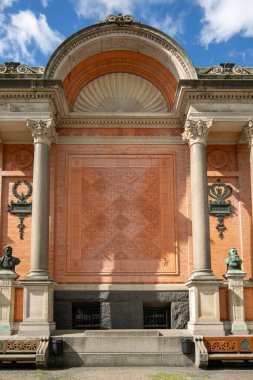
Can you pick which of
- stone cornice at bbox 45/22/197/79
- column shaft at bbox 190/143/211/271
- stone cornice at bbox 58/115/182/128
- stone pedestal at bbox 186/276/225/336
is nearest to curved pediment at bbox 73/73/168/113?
stone cornice at bbox 58/115/182/128

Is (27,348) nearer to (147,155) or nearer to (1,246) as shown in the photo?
(1,246)

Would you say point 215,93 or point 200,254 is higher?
point 215,93

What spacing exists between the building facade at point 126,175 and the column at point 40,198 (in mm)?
36

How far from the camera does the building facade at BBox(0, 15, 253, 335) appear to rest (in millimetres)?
16328

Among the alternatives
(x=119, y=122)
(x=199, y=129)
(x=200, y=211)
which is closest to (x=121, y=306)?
(x=200, y=211)

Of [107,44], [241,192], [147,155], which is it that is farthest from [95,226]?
[107,44]

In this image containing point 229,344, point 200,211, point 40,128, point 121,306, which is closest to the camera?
point 229,344

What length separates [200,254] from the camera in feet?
51.0

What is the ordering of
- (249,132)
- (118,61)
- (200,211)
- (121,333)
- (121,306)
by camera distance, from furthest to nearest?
1. (118,61)
2. (121,306)
3. (249,132)
4. (200,211)
5. (121,333)

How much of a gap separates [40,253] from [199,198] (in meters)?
5.20

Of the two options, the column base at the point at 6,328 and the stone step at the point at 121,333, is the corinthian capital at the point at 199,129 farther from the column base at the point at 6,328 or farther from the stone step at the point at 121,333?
the column base at the point at 6,328

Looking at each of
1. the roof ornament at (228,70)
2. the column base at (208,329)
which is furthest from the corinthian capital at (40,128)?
the column base at (208,329)

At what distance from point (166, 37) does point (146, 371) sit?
1075 centimetres

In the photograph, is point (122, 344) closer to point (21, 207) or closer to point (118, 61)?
point (21, 207)
